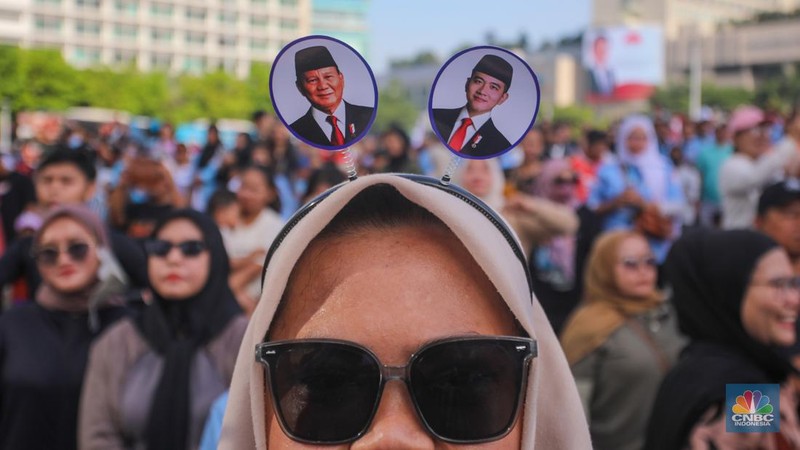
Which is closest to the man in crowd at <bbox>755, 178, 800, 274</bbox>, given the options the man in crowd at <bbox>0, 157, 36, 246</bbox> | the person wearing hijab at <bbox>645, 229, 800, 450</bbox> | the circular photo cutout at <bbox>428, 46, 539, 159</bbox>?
the person wearing hijab at <bbox>645, 229, 800, 450</bbox>

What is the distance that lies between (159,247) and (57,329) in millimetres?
670

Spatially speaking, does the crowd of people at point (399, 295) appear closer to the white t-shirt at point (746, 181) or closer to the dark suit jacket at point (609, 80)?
the white t-shirt at point (746, 181)

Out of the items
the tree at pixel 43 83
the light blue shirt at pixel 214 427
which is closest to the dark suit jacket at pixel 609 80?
the tree at pixel 43 83

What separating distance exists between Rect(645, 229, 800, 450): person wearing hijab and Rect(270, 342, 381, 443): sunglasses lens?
178 centimetres

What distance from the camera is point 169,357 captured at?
12.7 ft

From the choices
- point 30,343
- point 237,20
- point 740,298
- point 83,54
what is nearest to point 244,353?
point 740,298

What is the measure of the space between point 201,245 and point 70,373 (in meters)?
0.83

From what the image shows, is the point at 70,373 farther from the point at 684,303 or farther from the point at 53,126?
the point at 53,126

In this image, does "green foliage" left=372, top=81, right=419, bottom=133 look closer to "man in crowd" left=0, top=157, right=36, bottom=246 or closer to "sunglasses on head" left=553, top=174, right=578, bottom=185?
"man in crowd" left=0, top=157, right=36, bottom=246

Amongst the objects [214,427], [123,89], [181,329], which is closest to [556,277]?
[181,329]

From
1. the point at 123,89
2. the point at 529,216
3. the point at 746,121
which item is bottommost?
the point at 529,216

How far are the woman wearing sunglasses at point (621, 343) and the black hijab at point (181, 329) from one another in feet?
5.60

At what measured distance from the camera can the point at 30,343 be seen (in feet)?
14.0

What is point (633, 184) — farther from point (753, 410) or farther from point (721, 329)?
point (753, 410)
